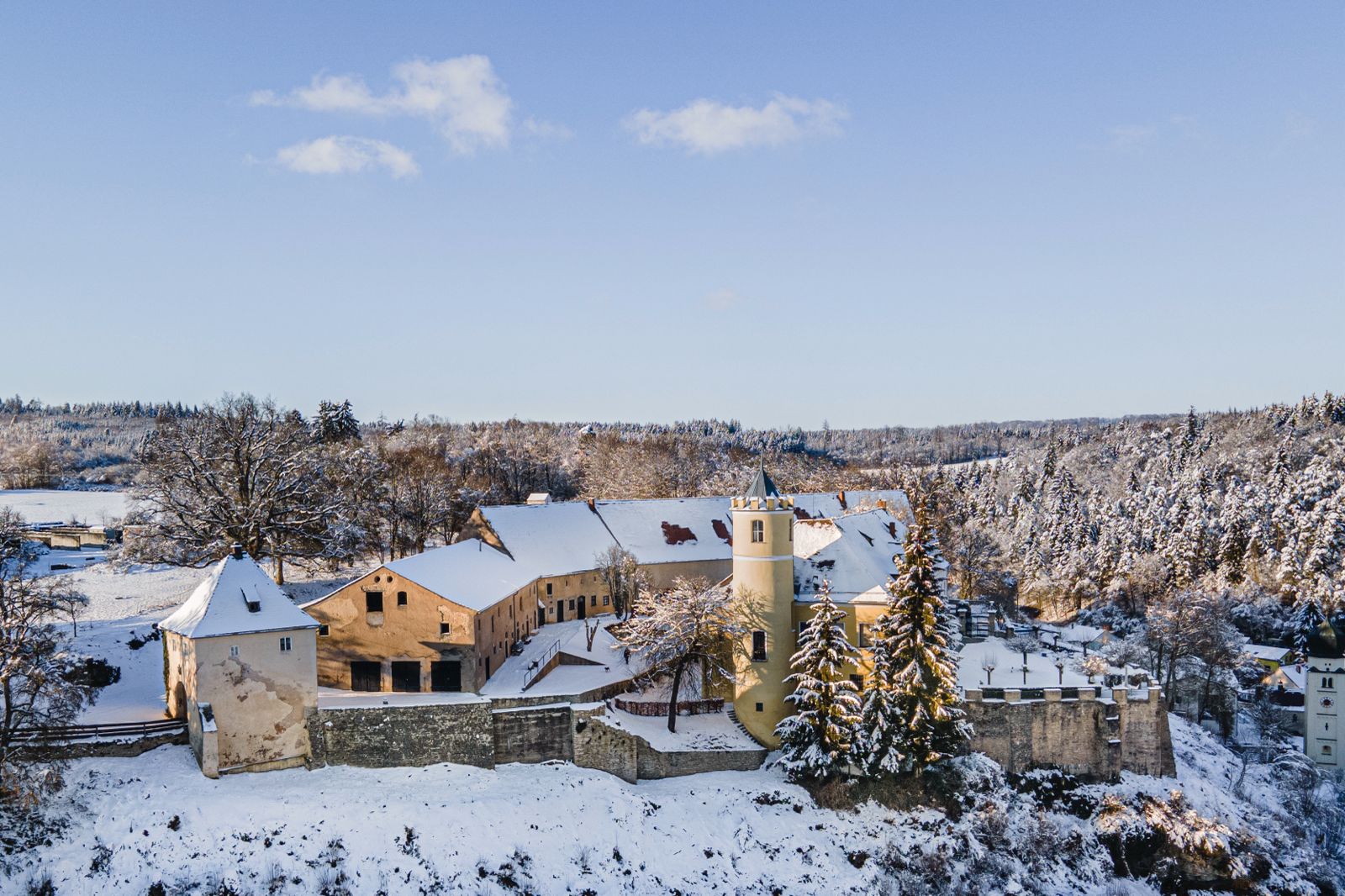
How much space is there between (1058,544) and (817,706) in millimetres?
57566

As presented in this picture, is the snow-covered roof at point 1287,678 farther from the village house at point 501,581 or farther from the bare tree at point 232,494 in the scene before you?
the bare tree at point 232,494

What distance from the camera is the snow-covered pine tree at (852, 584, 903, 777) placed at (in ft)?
94.5

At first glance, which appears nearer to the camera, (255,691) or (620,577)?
(255,691)

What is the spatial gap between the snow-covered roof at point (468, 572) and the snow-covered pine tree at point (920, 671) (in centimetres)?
1590

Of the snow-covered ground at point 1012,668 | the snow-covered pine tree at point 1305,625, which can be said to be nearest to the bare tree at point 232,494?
the snow-covered ground at point 1012,668

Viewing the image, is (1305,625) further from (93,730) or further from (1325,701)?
(93,730)

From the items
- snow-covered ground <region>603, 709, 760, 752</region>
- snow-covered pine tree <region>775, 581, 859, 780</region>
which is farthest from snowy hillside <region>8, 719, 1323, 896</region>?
snow-covered pine tree <region>775, 581, 859, 780</region>

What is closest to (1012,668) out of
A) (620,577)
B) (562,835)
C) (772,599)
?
(772,599)

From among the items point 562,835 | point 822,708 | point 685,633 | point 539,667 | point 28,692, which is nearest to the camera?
point 28,692

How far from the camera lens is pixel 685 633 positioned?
30.9 meters

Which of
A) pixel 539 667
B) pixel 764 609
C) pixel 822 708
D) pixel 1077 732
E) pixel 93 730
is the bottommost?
pixel 1077 732

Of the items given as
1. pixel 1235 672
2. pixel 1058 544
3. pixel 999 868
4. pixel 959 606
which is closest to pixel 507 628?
pixel 999 868

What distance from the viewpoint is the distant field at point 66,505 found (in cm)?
7181

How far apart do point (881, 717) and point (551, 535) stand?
22979 millimetres
